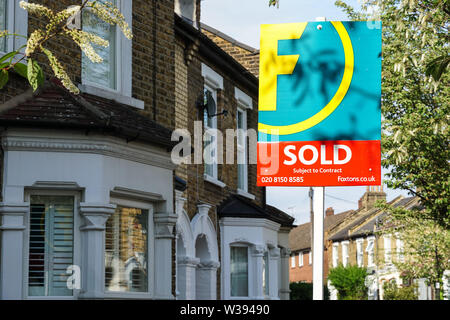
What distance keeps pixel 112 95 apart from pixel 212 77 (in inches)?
279

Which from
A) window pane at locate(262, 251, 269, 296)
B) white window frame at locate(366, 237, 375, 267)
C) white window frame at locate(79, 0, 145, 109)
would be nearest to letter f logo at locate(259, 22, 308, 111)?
white window frame at locate(79, 0, 145, 109)

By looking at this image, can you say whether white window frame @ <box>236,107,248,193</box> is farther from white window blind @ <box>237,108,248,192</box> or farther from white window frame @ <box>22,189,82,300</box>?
white window frame @ <box>22,189,82,300</box>

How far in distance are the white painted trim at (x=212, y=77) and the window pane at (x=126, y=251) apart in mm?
7193

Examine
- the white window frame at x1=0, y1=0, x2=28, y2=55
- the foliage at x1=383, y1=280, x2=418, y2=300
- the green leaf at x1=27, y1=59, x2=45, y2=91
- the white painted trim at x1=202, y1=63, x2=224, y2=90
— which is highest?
the white painted trim at x1=202, y1=63, x2=224, y2=90

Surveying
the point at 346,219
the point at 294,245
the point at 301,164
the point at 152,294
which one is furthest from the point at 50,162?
the point at 294,245

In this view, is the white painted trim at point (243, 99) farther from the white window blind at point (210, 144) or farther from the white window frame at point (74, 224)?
the white window frame at point (74, 224)

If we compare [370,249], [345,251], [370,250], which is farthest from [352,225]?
[370,250]

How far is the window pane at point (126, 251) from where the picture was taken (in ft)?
32.1

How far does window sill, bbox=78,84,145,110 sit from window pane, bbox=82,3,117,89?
0.25m

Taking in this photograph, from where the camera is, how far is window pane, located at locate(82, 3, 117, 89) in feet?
35.2

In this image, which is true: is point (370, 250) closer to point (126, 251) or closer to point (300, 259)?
point (300, 259)

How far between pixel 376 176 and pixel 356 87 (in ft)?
2.11

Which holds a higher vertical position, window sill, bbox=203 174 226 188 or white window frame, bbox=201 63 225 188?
white window frame, bbox=201 63 225 188

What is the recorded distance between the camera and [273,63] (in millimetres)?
5457
